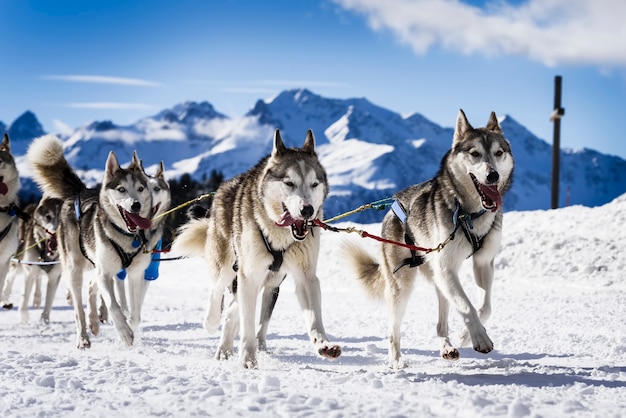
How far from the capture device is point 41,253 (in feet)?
30.5

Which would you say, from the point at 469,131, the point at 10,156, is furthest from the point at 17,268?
the point at 469,131

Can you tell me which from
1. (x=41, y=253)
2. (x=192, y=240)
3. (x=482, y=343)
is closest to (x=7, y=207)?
(x=192, y=240)

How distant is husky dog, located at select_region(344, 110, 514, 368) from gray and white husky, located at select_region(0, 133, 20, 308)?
13.6 feet

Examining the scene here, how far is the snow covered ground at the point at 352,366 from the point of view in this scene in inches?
119

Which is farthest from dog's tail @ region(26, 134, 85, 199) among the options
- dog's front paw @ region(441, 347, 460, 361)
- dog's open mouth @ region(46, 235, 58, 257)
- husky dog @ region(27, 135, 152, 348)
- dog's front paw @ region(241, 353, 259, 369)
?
dog's front paw @ region(441, 347, 460, 361)

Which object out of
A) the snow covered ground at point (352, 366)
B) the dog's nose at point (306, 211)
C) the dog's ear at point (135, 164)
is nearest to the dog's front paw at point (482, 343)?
the snow covered ground at point (352, 366)

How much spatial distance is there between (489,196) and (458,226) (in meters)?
0.27

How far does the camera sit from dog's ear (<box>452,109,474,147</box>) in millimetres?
4391

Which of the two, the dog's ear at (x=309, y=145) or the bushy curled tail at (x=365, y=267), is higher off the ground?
the dog's ear at (x=309, y=145)

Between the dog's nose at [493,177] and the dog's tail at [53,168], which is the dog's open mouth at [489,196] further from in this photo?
the dog's tail at [53,168]

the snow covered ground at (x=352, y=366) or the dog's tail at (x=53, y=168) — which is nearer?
the snow covered ground at (x=352, y=366)

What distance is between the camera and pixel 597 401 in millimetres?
3225

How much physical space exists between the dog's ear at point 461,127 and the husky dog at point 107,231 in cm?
267

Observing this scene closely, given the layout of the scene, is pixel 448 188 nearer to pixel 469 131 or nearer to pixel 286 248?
pixel 469 131
